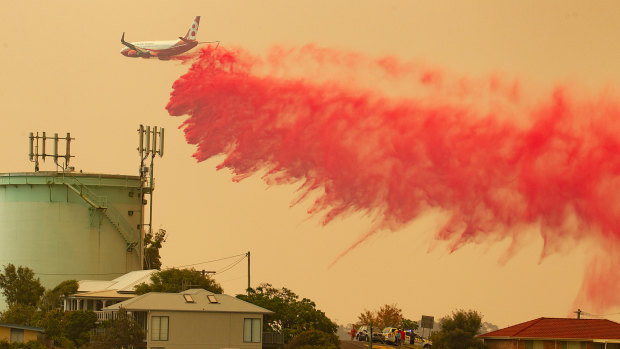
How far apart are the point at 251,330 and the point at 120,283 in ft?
78.7

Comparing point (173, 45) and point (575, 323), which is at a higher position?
point (173, 45)

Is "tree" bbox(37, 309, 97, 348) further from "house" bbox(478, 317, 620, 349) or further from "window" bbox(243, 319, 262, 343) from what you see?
"house" bbox(478, 317, 620, 349)

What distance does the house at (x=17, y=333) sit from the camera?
307 ft

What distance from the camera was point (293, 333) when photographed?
100750 mm

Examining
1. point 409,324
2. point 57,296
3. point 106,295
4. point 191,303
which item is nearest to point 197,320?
point 191,303

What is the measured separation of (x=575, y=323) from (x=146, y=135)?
59.3m

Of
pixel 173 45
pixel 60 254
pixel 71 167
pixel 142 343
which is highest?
pixel 173 45

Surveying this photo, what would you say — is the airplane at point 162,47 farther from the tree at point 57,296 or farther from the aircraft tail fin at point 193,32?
the tree at point 57,296

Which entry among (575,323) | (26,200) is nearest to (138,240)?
(26,200)

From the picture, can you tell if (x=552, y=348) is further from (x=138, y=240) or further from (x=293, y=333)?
(x=138, y=240)

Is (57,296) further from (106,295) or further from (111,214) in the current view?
(111,214)

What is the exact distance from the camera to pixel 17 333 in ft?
311

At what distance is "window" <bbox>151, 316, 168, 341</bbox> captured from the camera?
300 feet

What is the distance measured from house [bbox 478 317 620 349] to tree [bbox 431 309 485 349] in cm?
168
